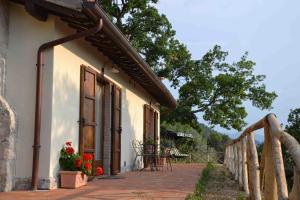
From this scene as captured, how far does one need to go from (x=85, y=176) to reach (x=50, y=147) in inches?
33.1

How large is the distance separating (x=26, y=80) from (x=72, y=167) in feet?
4.51

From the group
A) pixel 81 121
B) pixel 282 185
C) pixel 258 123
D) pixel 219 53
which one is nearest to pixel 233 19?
pixel 219 53

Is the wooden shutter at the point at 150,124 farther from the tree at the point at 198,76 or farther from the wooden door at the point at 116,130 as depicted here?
the tree at the point at 198,76

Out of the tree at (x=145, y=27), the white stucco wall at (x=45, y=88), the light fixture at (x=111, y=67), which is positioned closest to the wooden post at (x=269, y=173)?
the white stucco wall at (x=45, y=88)

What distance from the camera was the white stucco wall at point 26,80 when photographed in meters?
5.80

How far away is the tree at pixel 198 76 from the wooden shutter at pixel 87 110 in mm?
12408

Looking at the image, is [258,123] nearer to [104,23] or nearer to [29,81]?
[104,23]

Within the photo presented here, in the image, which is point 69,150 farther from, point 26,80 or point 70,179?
point 26,80

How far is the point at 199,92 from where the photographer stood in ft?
72.3

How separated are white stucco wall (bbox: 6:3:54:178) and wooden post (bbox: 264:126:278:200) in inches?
123

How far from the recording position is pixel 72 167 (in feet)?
20.0

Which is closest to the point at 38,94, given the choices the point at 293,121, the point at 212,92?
the point at 293,121

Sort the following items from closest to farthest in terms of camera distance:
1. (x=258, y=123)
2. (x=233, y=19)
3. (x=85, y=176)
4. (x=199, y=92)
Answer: (x=258, y=123) → (x=85, y=176) → (x=233, y=19) → (x=199, y=92)

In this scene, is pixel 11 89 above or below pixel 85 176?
above
